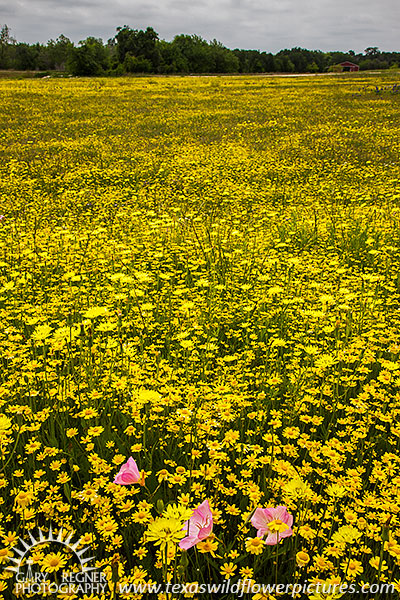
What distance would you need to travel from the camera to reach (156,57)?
6894 cm

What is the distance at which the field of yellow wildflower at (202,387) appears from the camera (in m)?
1.66

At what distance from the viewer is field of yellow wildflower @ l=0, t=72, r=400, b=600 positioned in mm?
1656

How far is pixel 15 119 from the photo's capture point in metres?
17.5

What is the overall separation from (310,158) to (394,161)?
209 cm

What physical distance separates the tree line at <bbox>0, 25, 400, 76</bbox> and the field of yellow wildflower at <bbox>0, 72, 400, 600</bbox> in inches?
2390

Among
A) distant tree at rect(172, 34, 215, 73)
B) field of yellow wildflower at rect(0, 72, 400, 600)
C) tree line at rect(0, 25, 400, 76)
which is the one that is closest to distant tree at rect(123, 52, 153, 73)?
tree line at rect(0, 25, 400, 76)

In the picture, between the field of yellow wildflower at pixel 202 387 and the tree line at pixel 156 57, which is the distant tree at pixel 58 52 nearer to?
the tree line at pixel 156 57

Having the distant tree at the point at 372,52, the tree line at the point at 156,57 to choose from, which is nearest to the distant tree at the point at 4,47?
the tree line at the point at 156,57

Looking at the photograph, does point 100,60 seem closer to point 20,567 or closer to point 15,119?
point 15,119

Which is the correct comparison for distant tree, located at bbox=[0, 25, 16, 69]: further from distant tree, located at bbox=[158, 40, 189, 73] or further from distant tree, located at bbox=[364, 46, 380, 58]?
distant tree, located at bbox=[364, 46, 380, 58]

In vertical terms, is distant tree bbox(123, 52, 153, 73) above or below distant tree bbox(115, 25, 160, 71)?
below

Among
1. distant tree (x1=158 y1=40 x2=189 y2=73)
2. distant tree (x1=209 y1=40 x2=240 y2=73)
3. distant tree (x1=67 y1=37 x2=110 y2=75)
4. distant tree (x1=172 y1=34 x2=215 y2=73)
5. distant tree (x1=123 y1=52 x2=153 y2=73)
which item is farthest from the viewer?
distant tree (x1=209 y1=40 x2=240 y2=73)

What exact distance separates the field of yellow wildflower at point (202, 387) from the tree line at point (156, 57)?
60.7 m

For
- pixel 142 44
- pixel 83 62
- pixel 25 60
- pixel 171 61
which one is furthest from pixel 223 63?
pixel 25 60
